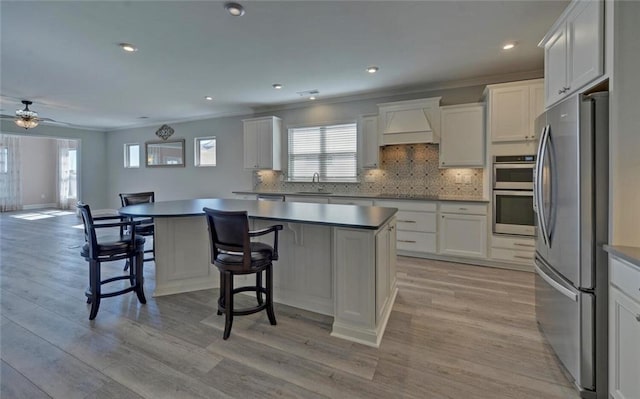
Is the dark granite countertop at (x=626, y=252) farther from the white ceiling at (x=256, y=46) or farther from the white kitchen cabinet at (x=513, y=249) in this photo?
the white kitchen cabinet at (x=513, y=249)

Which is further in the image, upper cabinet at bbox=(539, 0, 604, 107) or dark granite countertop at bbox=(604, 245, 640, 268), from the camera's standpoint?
upper cabinet at bbox=(539, 0, 604, 107)

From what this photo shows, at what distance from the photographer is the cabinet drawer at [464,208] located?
3982 millimetres

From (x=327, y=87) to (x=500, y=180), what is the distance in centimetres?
296

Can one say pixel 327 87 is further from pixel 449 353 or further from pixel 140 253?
pixel 449 353

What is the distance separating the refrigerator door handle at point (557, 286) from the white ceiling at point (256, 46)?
2284mm

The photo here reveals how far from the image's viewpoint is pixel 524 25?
2871mm

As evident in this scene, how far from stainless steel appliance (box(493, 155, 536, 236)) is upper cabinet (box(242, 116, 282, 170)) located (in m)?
3.84

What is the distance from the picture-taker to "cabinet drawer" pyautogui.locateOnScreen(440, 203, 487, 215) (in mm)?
3982

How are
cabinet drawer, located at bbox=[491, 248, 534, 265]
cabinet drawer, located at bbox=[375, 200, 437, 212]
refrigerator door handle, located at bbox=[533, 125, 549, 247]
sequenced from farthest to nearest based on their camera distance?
1. cabinet drawer, located at bbox=[375, 200, 437, 212]
2. cabinet drawer, located at bbox=[491, 248, 534, 265]
3. refrigerator door handle, located at bbox=[533, 125, 549, 247]

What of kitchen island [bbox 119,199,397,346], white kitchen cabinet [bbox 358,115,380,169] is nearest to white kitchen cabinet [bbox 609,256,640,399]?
kitchen island [bbox 119,199,397,346]

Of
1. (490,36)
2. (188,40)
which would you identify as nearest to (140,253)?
(188,40)

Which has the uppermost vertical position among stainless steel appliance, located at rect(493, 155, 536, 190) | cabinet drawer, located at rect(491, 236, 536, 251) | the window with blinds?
the window with blinds

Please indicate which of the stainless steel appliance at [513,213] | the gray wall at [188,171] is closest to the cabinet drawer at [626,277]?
the stainless steel appliance at [513,213]

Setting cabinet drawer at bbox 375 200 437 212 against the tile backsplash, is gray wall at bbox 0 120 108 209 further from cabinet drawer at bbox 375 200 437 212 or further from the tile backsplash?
cabinet drawer at bbox 375 200 437 212
